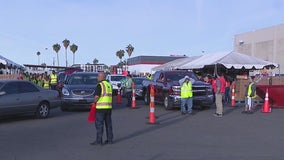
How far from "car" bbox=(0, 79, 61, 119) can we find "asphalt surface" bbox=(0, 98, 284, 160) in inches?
17.2

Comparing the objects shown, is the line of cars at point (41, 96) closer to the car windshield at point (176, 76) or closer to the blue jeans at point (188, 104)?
the car windshield at point (176, 76)

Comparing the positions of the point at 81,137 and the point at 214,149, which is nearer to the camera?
the point at 214,149

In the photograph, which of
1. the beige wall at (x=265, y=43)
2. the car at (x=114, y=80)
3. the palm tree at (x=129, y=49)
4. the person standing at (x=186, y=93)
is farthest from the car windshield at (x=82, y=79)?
the palm tree at (x=129, y=49)

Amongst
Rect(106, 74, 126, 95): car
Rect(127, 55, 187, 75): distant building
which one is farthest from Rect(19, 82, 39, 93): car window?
Rect(127, 55, 187, 75): distant building

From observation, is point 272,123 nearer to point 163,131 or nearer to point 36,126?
point 163,131

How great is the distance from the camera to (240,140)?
407 inches

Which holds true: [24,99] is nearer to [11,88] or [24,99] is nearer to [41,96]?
[11,88]

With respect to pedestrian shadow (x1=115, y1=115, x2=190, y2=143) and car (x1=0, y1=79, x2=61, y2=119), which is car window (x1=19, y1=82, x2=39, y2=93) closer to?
car (x1=0, y1=79, x2=61, y2=119)

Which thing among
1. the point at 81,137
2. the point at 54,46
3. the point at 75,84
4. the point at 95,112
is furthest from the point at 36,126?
the point at 54,46

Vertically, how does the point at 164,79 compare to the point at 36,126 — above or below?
above

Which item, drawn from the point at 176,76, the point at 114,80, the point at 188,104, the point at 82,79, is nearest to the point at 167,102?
the point at 176,76

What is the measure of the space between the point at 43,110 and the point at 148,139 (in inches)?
236

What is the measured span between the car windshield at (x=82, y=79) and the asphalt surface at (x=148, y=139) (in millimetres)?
3316

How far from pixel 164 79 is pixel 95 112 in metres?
10.2
